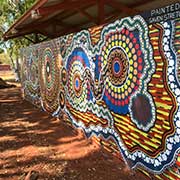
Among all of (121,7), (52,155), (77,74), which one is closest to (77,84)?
(77,74)

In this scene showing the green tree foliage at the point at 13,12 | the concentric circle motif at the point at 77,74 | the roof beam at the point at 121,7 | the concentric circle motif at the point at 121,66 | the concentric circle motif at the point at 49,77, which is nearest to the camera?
the concentric circle motif at the point at 121,66

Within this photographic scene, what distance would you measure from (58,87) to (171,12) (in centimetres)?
479

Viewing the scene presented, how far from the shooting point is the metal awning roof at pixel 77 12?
250 inches

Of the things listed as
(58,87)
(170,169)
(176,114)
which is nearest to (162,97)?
(176,114)

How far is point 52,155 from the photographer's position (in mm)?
5551

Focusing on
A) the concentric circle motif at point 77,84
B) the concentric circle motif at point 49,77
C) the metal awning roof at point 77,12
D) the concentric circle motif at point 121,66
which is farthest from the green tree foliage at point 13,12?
the concentric circle motif at point 121,66

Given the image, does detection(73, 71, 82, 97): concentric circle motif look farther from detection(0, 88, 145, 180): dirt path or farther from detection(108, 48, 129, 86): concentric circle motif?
detection(108, 48, 129, 86): concentric circle motif

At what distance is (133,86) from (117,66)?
572 millimetres

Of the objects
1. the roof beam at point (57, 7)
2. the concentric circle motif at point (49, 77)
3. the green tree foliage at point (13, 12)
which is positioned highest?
the green tree foliage at point (13, 12)

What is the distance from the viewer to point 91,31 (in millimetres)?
5656

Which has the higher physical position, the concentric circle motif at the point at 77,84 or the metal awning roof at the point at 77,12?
the metal awning roof at the point at 77,12

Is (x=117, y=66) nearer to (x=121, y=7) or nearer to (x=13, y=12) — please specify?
(x=121, y=7)

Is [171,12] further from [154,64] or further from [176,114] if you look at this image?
[176,114]

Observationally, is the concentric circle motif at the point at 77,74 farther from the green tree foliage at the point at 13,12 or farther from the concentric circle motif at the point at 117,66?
the green tree foliage at the point at 13,12
